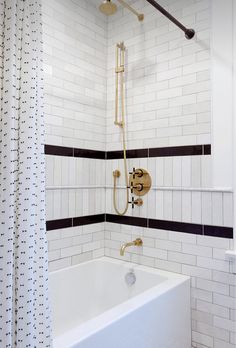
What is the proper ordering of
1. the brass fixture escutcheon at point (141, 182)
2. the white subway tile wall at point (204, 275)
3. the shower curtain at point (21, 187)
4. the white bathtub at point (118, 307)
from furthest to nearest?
the brass fixture escutcheon at point (141, 182) → the white subway tile wall at point (204, 275) → the white bathtub at point (118, 307) → the shower curtain at point (21, 187)

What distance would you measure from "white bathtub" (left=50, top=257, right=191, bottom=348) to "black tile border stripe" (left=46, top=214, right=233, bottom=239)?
0.33 metres

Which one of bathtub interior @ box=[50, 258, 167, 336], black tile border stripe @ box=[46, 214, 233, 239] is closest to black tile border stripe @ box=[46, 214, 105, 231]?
black tile border stripe @ box=[46, 214, 233, 239]

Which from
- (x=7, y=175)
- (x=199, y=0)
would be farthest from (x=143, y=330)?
(x=199, y=0)

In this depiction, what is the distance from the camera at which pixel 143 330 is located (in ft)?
5.07

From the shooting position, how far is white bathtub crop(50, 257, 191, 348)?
1.35 metres

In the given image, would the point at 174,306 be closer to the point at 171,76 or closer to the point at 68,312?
the point at 68,312

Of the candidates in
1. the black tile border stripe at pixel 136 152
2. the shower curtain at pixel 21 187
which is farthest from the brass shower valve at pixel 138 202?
the shower curtain at pixel 21 187

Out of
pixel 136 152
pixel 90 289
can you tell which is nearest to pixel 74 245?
pixel 90 289

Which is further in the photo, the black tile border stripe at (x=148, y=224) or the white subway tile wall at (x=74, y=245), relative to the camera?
the white subway tile wall at (x=74, y=245)

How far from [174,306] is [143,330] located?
35 centimetres

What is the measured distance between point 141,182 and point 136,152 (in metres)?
0.25

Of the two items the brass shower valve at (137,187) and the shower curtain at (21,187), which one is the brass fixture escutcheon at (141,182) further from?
the shower curtain at (21,187)

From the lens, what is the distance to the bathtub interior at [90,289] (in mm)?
2045

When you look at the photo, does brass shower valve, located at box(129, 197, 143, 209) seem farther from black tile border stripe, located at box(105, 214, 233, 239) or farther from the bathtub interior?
the bathtub interior
